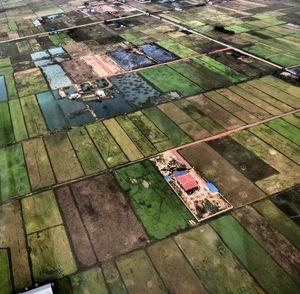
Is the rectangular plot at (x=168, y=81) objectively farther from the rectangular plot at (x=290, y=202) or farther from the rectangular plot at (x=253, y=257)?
the rectangular plot at (x=253, y=257)

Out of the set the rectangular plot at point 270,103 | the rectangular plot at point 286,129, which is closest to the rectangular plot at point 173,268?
the rectangular plot at point 286,129

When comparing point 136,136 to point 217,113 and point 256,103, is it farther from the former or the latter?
point 256,103

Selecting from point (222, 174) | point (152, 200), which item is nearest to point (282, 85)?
point (222, 174)

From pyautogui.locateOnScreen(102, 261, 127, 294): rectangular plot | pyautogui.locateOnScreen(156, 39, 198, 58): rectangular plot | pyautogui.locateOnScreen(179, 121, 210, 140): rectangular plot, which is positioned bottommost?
pyautogui.locateOnScreen(156, 39, 198, 58): rectangular plot

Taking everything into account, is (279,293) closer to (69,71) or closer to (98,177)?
(98,177)

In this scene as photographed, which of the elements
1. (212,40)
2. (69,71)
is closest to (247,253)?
(69,71)

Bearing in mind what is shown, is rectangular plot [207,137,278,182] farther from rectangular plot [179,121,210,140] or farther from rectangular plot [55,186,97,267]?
rectangular plot [55,186,97,267]

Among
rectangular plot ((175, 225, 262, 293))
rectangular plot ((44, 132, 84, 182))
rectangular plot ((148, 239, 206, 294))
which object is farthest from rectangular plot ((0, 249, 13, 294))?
rectangular plot ((175, 225, 262, 293))
